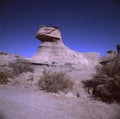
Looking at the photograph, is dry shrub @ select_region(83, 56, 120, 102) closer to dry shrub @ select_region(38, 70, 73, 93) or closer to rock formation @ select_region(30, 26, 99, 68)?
dry shrub @ select_region(38, 70, 73, 93)

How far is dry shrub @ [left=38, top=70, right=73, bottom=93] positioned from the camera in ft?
24.0

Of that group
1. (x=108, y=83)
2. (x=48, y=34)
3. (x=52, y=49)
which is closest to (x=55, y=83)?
(x=108, y=83)

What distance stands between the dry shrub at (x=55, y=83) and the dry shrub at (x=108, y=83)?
1000mm

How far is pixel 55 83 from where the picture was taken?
7438mm

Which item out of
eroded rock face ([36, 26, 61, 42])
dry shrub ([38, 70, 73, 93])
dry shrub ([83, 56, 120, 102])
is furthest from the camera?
eroded rock face ([36, 26, 61, 42])

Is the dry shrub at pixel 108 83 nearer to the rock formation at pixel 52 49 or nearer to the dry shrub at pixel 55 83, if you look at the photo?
the dry shrub at pixel 55 83

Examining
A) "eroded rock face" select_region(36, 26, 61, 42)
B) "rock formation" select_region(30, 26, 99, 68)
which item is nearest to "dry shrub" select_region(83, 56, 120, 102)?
"rock formation" select_region(30, 26, 99, 68)

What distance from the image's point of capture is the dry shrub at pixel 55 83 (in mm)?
7301

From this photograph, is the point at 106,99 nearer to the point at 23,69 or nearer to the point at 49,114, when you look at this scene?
the point at 49,114

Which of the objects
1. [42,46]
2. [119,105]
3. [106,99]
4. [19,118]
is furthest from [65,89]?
[42,46]

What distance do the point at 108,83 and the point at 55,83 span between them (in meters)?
2.15

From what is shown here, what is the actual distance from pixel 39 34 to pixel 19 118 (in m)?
26.6

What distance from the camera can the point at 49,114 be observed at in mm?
4227

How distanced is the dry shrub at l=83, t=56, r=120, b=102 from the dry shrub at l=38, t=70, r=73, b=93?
100 centimetres
